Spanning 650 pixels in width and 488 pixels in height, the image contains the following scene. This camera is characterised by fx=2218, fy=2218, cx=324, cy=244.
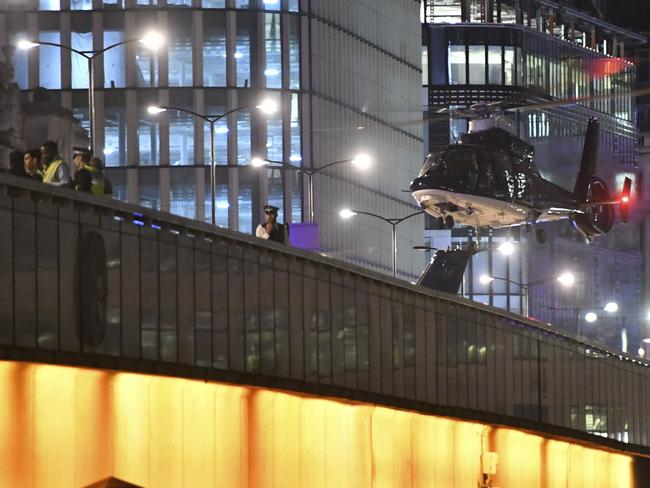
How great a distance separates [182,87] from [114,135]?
4.08m

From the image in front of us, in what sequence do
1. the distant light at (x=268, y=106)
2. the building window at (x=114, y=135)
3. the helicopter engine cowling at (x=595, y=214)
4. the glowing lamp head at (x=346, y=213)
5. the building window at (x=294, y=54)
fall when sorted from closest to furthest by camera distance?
the distant light at (x=268, y=106) → the helicopter engine cowling at (x=595, y=214) → the building window at (x=114, y=135) → the glowing lamp head at (x=346, y=213) → the building window at (x=294, y=54)

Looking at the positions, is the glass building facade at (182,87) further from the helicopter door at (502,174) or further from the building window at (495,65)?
the building window at (495,65)

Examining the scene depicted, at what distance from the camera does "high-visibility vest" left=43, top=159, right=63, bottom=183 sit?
104 ft

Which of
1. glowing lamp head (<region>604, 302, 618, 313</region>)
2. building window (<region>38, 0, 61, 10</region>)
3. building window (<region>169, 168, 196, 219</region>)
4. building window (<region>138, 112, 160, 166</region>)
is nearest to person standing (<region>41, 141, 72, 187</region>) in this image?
building window (<region>169, 168, 196, 219</region>)

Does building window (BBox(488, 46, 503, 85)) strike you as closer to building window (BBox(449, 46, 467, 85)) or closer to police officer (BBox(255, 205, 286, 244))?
building window (BBox(449, 46, 467, 85))

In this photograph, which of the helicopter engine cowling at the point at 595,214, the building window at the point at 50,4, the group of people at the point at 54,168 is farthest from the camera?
the building window at the point at 50,4

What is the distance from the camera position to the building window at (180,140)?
10556 cm

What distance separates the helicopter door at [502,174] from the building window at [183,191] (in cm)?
3273

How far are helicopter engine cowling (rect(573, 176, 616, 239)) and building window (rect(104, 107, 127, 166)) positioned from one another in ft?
85.5

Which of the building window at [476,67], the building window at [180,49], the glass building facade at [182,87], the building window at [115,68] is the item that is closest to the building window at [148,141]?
the glass building facade at [182,87]

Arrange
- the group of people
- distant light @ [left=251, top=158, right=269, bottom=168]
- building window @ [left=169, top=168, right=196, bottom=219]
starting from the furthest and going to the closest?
building window @ [left=169, top=168, right=196, bottom=219] < distant light @ [left=251, top=158, right=269, bottom=168] < the group of people

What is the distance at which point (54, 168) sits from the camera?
31.8 meters

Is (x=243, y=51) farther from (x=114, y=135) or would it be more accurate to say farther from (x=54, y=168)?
(x=54, y=168)

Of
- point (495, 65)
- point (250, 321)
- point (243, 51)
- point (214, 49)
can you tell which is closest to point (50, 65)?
point (214, 49)
